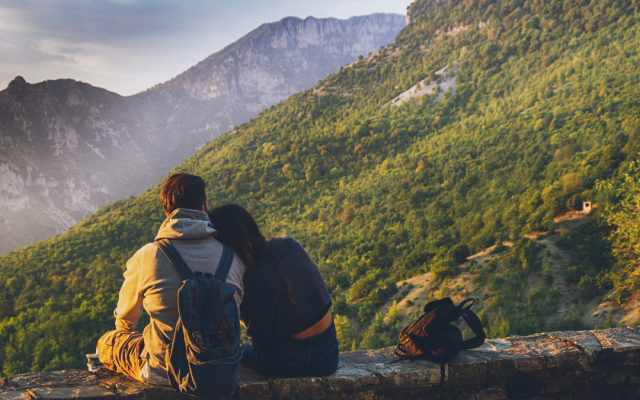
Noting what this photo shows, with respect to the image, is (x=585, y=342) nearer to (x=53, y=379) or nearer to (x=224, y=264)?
(x=224, y=264)

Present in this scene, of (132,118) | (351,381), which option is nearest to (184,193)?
(351,381)

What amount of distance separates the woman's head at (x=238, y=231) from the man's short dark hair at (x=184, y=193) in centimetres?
11

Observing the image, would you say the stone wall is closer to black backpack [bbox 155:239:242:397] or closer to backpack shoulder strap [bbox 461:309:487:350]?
backpack shoulder strap [bbox 461:309:487:350]

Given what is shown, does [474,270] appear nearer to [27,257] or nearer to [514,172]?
[514,172]

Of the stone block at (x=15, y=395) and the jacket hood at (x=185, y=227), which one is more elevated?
the jacket hood at (x=185, y=227)

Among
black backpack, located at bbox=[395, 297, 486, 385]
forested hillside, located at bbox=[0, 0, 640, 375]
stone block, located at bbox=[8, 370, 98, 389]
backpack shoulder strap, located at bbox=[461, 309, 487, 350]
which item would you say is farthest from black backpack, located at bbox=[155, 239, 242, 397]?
forested hillside, located at bbox=[0, 0, 640, 375]

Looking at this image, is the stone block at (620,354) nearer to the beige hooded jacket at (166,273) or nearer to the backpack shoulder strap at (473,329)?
the backpack shoulder strap at (473,329)

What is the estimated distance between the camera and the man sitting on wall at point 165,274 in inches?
73.9

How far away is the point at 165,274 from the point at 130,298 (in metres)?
0.31

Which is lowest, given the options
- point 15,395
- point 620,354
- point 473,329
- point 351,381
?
point 620,354

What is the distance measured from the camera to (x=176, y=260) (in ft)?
6.18

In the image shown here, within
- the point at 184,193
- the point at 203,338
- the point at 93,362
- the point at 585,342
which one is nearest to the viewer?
the point at 203,338

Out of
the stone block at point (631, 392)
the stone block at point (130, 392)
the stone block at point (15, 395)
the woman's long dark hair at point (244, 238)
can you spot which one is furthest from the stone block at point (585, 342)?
the stone block at point (15, 395)

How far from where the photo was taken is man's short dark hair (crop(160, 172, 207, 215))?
207cm
